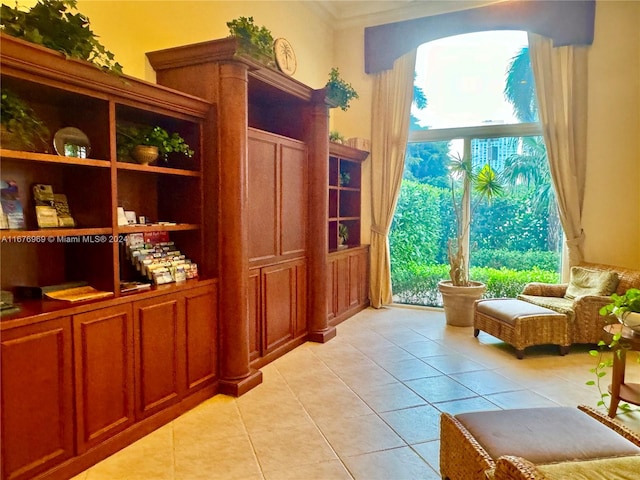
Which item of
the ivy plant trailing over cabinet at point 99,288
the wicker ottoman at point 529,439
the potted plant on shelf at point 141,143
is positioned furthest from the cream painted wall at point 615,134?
the potted plant on shelf at point 141,143

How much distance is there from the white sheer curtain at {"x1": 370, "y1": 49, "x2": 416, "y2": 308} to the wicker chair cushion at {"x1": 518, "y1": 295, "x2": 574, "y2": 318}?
1.89 metres

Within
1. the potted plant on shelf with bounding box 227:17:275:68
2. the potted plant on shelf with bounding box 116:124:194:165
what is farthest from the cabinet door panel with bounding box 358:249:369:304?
the potted plant on shelf with bounding box 116:124:194:165

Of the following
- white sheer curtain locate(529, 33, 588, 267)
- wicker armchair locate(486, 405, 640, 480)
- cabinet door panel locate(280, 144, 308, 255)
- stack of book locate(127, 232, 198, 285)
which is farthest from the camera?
white sheer curtain locate(529, 33, 588, 267)

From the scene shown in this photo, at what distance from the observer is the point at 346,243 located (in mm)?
6070

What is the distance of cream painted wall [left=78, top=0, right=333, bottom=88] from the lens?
2.96m

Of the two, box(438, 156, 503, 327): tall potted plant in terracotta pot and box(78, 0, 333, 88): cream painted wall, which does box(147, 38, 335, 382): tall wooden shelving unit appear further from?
box(438, 156, 503, 327): tall potted plant in terracotta pot

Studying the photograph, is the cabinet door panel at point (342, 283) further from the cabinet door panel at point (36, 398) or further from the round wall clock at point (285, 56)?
the cabinet door panel at point (36, 398)

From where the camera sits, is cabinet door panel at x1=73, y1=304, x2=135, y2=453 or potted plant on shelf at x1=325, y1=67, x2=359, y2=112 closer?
cabinet door panel at x1=73, y1=304, x2=135, y2=453

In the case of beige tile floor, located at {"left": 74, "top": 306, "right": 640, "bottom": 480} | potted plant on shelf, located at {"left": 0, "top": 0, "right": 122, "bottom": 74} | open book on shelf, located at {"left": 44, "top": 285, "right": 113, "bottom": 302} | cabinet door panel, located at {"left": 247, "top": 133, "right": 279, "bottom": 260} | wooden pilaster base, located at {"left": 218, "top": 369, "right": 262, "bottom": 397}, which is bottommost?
beige tile floor, located at {"left": 74, "top": 306, "right": 640, "bottom": 480}

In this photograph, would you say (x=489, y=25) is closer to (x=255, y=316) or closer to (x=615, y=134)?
(x=615, y=134)

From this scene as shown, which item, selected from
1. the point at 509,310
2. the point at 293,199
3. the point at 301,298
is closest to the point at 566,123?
the point at 509,310

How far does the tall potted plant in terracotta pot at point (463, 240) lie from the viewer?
5219 millimetres

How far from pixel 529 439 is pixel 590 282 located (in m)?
3.50

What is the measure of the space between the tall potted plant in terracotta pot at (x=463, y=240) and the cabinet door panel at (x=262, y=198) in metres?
2.52
